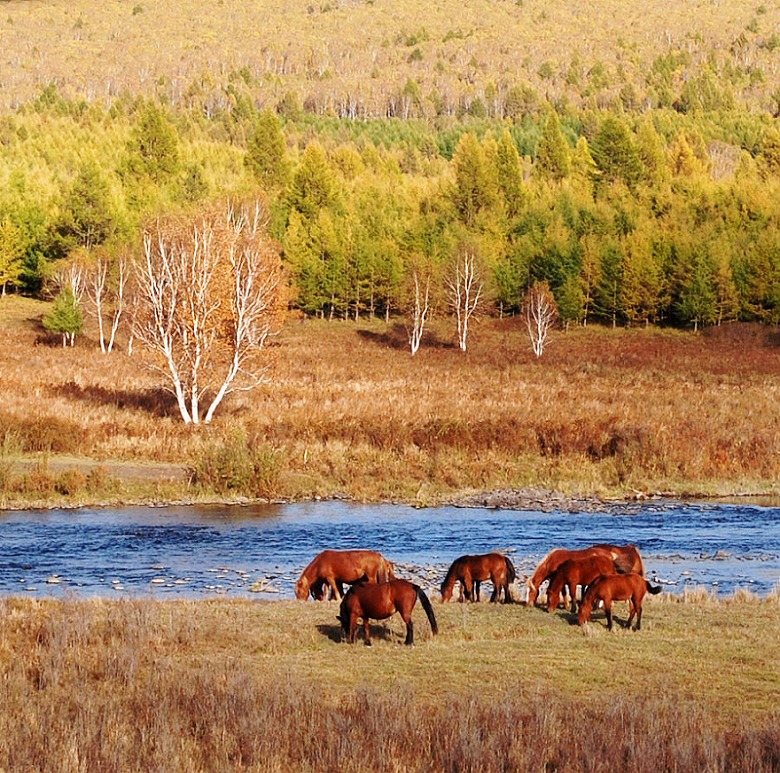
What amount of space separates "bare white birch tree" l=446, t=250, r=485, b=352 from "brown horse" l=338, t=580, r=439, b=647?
68710mm

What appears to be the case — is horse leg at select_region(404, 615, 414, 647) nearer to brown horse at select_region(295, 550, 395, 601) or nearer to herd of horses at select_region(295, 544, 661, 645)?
herd of horses at select_region(295, 544, 661, 645)

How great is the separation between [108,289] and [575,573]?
76.9 meters

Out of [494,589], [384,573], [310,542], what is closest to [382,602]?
[384,573]

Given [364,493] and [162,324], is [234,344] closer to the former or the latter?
[162,324]

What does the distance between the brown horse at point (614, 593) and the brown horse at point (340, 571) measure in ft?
8.58

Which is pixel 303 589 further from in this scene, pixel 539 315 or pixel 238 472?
pixel 539 315

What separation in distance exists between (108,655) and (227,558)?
9828mm

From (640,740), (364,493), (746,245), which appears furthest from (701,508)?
(746,245)

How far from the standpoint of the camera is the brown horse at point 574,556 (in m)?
15.7

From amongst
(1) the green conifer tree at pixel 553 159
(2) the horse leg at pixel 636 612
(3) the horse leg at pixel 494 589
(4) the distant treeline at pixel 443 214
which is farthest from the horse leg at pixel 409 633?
(1) the green conifer tree at pixel 553 159

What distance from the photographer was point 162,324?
39531 millimetres

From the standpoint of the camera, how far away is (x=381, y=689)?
11.4 metres

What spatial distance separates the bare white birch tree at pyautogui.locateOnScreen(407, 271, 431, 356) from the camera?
80.0 meters

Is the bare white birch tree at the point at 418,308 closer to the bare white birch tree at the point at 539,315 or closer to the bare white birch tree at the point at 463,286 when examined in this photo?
the bare white birch tree at the point at 463,286
